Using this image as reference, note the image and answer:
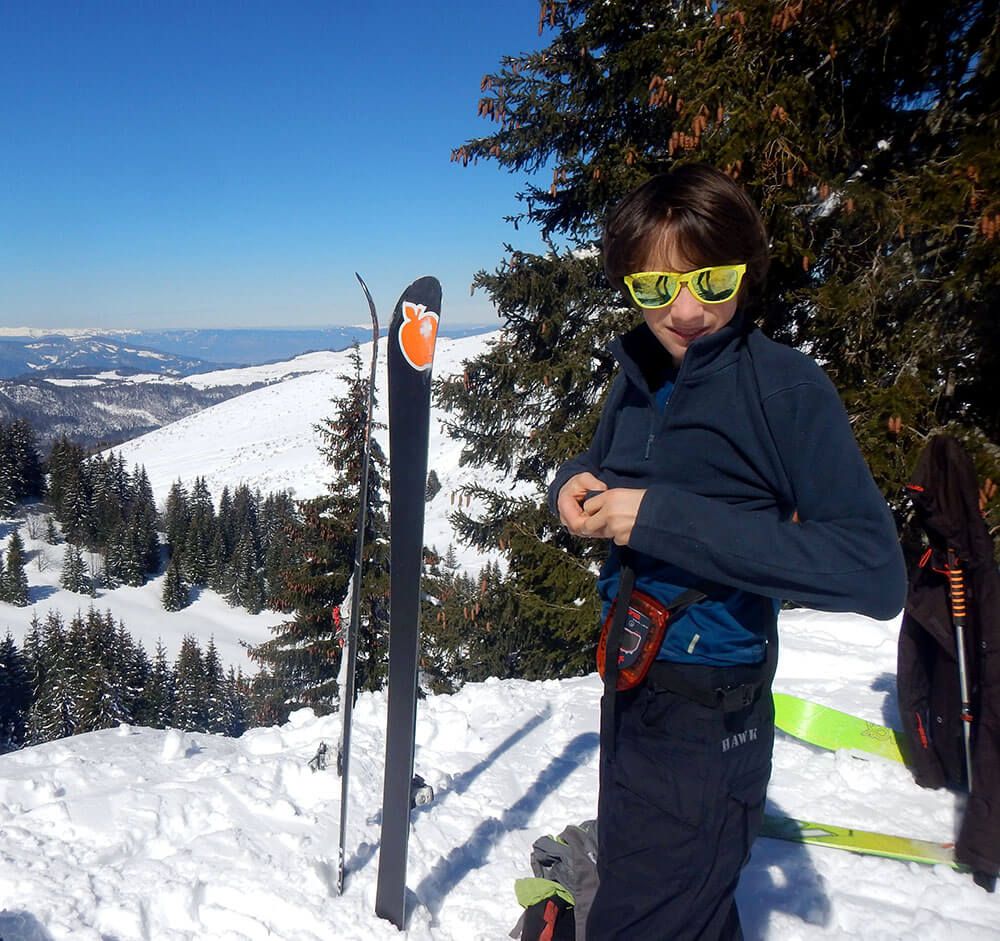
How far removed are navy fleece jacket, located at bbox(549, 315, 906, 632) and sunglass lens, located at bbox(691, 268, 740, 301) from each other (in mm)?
87

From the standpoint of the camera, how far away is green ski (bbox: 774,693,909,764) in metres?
4.40

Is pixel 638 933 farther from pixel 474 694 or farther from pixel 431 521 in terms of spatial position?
pixel 431 521

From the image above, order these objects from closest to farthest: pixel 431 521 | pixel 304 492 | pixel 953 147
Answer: pixel 953 147 → pixel 431 521 → pixel 304 492

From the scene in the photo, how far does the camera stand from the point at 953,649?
12.0ft

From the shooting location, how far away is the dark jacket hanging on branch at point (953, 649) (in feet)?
10.6

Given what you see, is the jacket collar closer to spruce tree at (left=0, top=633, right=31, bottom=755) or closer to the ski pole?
the ski pole

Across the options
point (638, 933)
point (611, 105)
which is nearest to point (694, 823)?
point (638, 933)

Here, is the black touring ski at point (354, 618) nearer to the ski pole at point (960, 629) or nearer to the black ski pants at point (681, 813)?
the black ski pants at point (681, 813)

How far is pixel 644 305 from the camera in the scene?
5.24ft

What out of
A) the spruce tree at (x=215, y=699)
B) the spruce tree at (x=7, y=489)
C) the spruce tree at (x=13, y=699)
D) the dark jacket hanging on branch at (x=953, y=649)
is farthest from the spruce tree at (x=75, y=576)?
the dark jacket hanging on branch at (x=953, y=649)

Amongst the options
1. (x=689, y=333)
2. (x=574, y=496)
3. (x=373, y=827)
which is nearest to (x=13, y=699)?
(x=373, y=827)

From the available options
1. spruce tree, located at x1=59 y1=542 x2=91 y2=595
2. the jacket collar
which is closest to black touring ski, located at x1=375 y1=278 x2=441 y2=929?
the jacket collar

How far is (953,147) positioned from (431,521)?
75908mm

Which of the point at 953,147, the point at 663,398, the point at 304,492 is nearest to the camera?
the point at 663,398
